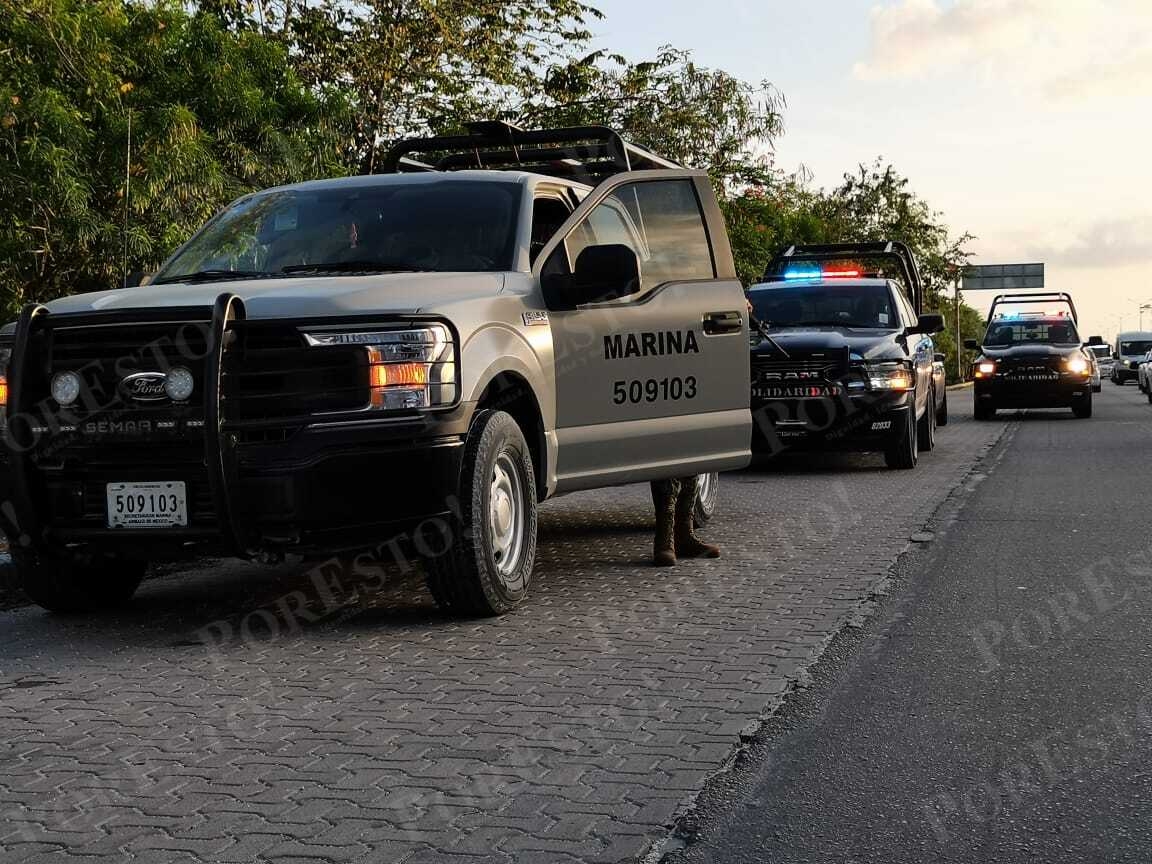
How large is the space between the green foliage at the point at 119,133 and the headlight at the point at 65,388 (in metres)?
5.56

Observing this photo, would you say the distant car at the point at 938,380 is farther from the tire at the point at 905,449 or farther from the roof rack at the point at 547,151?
the roof rack at the point at 547,151

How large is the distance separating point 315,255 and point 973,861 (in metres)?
5.07

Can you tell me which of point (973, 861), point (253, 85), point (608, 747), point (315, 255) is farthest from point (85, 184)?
point (973, 861)

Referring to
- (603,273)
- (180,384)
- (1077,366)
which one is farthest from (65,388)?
(1077,366)

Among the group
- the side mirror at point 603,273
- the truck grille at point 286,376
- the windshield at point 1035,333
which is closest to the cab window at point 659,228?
the side mirror at point 603,273

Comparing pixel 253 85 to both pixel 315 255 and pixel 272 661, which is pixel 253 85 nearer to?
pixel 315 255

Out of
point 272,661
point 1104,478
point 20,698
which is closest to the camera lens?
point 20,698

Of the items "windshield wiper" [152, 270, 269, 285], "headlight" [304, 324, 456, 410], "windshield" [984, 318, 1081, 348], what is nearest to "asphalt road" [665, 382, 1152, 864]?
"headlight" [304, 324, 456, 410]

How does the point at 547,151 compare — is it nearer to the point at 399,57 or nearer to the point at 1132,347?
the point at 399,57

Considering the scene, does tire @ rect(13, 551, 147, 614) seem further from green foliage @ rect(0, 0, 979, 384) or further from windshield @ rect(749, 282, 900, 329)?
windshield @ rect(749, 282, 900, 329)

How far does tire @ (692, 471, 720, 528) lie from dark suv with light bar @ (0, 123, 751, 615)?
73.7 inches

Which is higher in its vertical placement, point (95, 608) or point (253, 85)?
point (253, 85)

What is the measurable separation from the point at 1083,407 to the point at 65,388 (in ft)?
75.1

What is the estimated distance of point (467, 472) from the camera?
22.5ft
